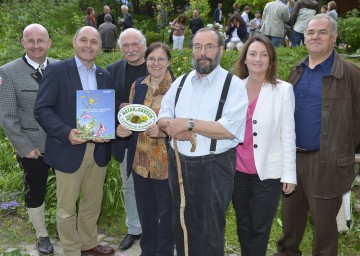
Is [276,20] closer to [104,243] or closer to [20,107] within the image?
[104,243]

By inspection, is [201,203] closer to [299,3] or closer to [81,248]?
[81,248]

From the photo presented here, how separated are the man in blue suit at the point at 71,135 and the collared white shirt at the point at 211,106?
3.07 ft

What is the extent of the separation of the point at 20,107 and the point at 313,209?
9.57ft

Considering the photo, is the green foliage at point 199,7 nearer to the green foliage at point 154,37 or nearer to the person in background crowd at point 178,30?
the green foliage at point 154,37

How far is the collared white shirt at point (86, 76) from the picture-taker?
4223 millimetres

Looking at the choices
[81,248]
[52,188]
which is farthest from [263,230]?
[52,188]

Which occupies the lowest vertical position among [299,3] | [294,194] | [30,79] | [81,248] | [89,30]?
[81,248]

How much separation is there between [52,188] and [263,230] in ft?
8.91

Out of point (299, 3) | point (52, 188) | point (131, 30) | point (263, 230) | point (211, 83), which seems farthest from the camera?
point (299, 3)

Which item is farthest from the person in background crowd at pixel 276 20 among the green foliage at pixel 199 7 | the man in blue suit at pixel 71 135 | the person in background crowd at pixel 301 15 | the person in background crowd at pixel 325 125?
the green foliage at pixel 199 7

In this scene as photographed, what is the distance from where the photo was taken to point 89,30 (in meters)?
4.21

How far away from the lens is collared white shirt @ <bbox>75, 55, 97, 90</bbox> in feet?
13.9

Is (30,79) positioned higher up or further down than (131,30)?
further down

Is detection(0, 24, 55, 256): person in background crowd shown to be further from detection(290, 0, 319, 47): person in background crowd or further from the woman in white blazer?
detection(290, 0, 319, 47): person in background crowd
